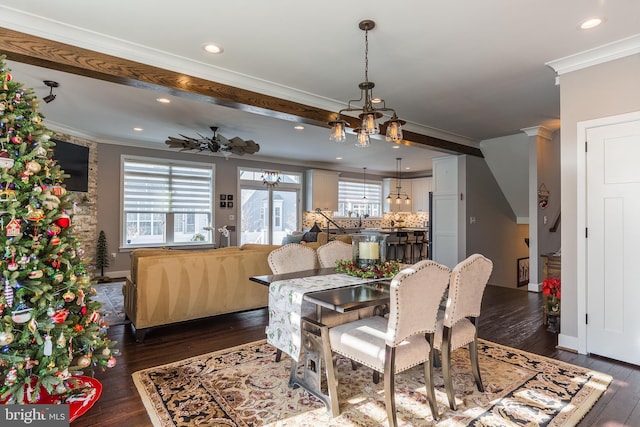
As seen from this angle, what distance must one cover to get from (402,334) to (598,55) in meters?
3.11

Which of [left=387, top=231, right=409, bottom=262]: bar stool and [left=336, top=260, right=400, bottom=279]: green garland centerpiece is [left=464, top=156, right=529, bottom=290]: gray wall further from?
[left=336, top=260, right=400, bottom=279]: green garland centerpiece

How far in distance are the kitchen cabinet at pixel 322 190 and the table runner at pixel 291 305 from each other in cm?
666

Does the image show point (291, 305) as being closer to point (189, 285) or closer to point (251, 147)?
point (189, 285)

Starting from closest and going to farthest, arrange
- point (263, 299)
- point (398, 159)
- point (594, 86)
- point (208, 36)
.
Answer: point (208, 36) < point (594, 86) < point (263, 299) < point (398, 159)

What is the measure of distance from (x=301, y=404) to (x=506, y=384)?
153cm

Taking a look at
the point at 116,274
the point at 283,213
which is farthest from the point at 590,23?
the point at 116,274

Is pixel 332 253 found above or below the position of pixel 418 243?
above

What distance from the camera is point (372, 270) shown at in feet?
9.07

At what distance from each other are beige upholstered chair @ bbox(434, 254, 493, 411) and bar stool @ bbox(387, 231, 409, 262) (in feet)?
19.5

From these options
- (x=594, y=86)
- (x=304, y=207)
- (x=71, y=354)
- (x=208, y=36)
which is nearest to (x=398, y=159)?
(x=304, y=207)

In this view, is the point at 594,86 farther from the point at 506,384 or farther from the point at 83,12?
the point at 83,12

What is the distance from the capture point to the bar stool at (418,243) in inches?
357

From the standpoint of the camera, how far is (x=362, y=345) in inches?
86.2

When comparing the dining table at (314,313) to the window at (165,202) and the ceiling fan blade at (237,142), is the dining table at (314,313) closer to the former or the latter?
the ceiling fan blade at (237,142)
